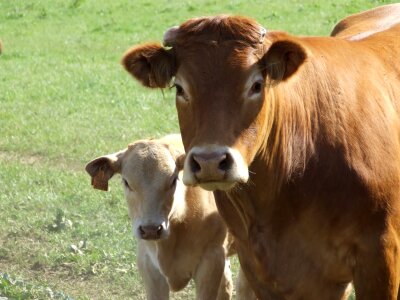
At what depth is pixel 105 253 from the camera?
8.91 meters

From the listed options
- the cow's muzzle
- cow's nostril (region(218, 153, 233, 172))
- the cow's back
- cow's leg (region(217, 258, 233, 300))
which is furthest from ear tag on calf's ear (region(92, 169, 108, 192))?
cow's nostril (region(218, 153, 233, 172))

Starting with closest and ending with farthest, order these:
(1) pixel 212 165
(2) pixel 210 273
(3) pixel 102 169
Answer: (1) pixel 212 165 < (2) pixel 210 273 < (3) pixel 102 169

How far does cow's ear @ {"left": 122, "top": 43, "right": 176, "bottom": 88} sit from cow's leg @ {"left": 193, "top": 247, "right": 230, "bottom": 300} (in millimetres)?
2082

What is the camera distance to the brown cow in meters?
5.32

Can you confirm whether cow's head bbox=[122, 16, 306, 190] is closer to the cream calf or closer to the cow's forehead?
the cow's forehead

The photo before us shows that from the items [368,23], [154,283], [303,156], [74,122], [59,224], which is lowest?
[74,122]

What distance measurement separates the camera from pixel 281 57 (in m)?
5.36

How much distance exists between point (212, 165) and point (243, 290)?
317 centimetres

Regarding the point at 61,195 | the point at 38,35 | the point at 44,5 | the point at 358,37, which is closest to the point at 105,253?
the point at 61,195

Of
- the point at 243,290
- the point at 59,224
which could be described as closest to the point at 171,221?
the point at 243,290

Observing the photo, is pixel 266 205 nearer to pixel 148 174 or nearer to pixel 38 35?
pixel 148 174

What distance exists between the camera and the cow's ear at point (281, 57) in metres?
5.33

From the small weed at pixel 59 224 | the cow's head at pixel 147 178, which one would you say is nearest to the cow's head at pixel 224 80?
the cow's head at pixel 147 178

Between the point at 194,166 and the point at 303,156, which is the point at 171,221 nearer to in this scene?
the point at 303,156
